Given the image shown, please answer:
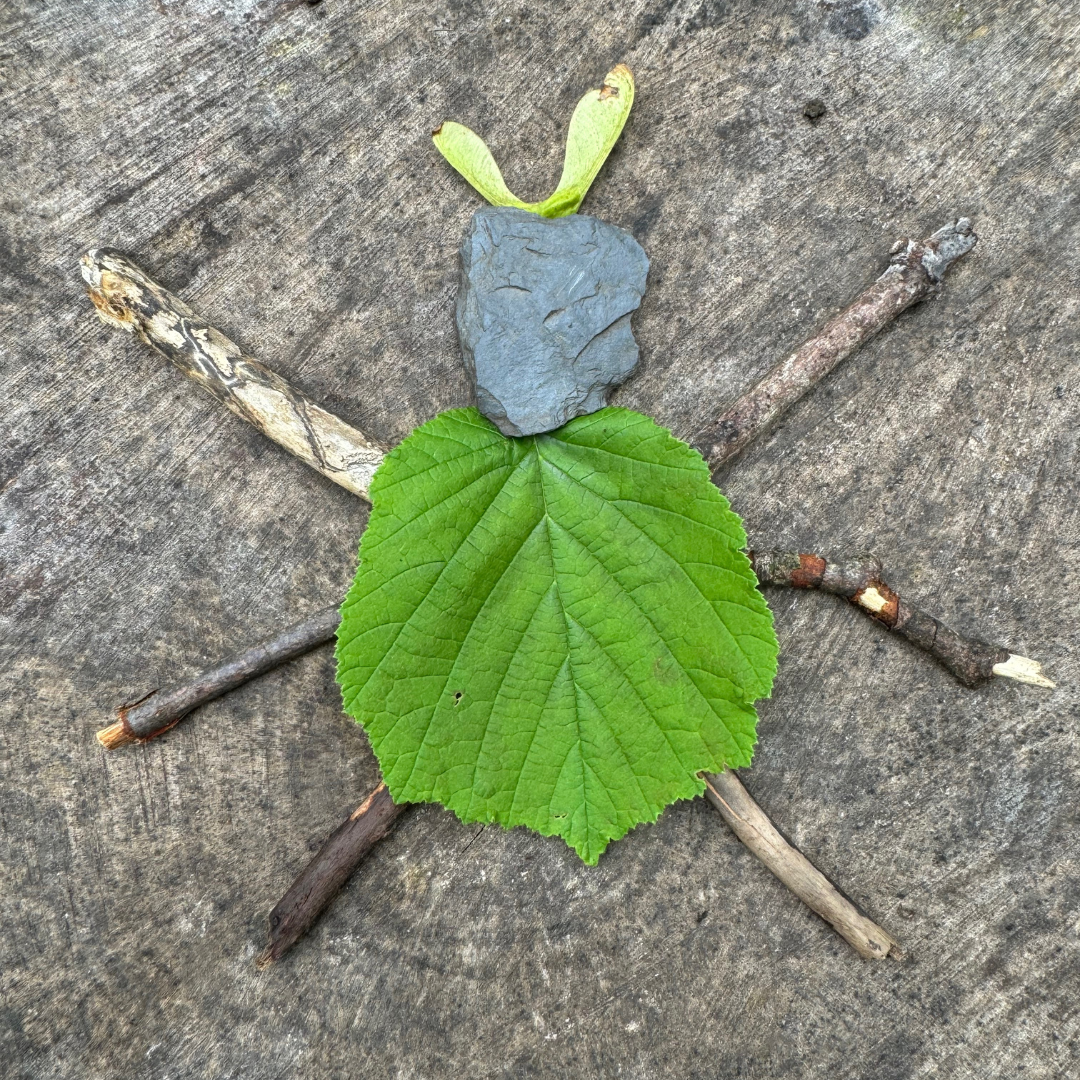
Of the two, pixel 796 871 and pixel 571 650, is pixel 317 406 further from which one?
pixel 796 871

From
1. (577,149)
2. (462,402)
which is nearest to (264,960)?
(462,402)

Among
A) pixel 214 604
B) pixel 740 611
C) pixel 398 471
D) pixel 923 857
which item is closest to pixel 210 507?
pixel 214 604

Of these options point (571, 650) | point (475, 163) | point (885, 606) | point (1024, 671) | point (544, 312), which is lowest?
point (1024, 671)

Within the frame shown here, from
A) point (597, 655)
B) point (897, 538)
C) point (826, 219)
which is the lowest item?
point (897, 538)

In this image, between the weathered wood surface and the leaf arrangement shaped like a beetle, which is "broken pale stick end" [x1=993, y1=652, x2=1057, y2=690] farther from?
the leaf arrangement shaped like a beetle

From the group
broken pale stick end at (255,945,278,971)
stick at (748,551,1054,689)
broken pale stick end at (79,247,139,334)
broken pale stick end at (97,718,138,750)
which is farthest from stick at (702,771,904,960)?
broken pale stick end at (79,247,139,334)

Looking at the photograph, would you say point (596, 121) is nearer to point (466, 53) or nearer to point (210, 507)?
point (466, 53)

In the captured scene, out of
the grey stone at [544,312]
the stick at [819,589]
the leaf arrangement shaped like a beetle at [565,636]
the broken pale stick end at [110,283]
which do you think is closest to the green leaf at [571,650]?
the leaf arrangement shaped like a beetle at [565,636]
